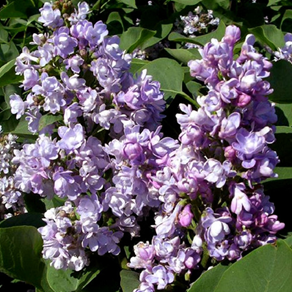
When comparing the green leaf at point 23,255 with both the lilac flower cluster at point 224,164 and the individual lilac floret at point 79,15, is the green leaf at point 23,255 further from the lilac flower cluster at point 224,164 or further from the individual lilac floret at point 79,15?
the individual lilac floret at point 79,15

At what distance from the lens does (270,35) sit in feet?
5.99

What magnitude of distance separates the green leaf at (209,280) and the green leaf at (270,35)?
0.98m

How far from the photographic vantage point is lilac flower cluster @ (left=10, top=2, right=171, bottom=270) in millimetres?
1092

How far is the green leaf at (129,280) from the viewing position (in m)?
1.14

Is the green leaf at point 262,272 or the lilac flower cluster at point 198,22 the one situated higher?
the green leaf at point 262,272

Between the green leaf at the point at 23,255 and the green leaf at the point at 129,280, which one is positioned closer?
the green leaf at the point at 129,280

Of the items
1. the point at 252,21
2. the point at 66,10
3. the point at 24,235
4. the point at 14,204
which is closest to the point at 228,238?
the point at 24,235

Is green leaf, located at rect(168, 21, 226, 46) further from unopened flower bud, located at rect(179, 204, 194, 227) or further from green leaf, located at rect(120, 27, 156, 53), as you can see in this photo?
unopened flower bud, located at rect(179, 204, 194, 227)

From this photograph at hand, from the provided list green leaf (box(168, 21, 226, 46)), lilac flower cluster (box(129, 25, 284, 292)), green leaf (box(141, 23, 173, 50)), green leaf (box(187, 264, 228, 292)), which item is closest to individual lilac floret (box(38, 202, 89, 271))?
lilac flower cluster (box(129, 25, 284, 292))

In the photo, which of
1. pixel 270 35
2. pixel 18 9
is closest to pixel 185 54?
pixel 270 35

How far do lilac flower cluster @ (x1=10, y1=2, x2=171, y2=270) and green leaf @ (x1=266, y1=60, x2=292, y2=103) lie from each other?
0.35m

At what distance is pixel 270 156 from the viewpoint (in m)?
0.96

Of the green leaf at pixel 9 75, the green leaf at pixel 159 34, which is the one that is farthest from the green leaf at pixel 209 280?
the green leaf at pixel 159 34

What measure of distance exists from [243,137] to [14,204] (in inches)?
41.2
